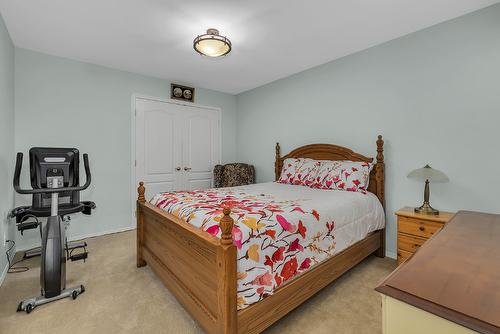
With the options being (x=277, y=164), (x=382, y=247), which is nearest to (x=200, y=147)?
(x=277, y=164)

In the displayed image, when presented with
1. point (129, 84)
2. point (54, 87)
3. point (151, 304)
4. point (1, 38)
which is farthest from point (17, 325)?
point (129, 84)

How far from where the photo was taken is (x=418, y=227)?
229 cm

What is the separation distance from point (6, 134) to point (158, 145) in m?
1.87

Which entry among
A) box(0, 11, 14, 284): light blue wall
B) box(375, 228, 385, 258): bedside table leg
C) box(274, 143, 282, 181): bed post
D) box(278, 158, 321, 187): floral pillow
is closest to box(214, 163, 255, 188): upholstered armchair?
box(274, 143, 282, 181): bed post

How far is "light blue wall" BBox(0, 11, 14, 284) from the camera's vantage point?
2312 mm

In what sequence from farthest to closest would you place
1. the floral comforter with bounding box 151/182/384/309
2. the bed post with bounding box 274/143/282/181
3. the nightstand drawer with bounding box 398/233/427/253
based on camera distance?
the bed post with bounding box 274/143/282/181
the nightstand drawer with bounding box 398/233/427/253
the floral comforter with bounding box 151/182/384/309

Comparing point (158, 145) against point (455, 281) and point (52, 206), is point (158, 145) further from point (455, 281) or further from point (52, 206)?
point (455, 281)

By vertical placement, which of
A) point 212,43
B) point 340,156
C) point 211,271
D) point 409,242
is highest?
point 212,43

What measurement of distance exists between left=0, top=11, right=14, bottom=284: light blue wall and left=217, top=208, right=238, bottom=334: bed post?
2328mm

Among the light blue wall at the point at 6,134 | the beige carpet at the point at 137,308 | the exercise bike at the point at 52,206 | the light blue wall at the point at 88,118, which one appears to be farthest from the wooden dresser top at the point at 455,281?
the light blue wall at the point at 88,118

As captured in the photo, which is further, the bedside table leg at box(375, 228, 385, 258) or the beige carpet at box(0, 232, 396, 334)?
the bedside table leg at box(375, 228, 385, 258)

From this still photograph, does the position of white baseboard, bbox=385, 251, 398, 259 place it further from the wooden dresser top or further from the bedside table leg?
the wooden dresser top

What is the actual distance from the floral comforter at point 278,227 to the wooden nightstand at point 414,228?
11.4 inches

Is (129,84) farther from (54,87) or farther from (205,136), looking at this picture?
(205,136)
